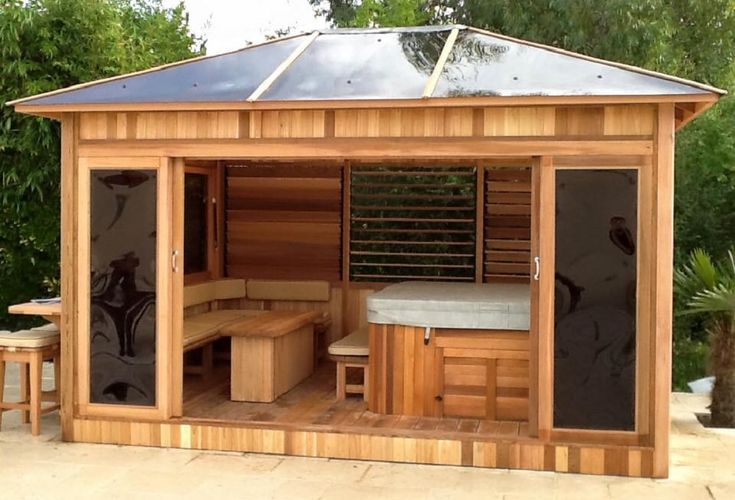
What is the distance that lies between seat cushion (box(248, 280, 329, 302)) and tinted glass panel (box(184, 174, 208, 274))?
0.58 metres

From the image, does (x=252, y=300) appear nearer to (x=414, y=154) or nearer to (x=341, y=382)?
(x=341, y=382)

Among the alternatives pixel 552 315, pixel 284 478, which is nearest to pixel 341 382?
pixel 284 478

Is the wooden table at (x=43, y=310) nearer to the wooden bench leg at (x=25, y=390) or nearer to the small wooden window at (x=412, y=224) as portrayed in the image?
the wooden bench leg at (x=25, y=390)

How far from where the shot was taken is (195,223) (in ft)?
31.9

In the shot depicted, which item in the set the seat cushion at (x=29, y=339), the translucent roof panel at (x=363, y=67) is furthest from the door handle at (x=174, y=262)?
the translucent roof panel at (x=363, y=67)

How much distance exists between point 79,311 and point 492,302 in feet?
10.1

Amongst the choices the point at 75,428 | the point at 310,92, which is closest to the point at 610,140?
the point at 310,92

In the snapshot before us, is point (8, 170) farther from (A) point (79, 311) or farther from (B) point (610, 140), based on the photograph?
(B) point (610, 140)

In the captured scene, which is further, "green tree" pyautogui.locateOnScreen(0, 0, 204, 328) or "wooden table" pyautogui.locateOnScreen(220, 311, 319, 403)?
"green tree" pyautogui.locateOnScreen(0, 0, 204, 328)

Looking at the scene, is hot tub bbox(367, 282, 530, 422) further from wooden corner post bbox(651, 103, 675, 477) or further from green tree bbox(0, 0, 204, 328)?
green tree bbox(0, 0, 204, 328)

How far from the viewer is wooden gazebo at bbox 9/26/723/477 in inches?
251

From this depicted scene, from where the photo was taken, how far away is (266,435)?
6902 millimetres

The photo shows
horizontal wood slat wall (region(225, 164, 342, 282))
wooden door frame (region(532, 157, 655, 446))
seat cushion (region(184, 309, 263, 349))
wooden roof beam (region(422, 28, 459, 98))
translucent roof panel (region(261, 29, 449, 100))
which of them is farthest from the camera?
horizontal wood slat wall (region(225, 164, 342, 282))

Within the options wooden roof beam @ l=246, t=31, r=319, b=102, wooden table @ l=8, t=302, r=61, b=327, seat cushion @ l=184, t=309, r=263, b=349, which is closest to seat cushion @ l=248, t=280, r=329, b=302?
seat cushion @ l=184, t=309, r=263, b=349
